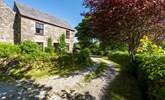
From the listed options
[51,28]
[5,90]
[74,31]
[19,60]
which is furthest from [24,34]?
[5,90]

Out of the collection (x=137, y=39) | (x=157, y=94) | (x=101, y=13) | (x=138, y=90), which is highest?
(x=101, y=13)

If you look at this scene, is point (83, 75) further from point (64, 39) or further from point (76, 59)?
point (64, 39)

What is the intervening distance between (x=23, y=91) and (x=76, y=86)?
265 centimetres

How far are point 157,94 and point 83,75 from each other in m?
7.57

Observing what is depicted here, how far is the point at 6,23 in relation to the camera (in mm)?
26766

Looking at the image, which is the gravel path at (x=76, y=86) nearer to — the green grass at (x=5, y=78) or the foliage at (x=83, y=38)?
the green grass at (x=5, y=78)

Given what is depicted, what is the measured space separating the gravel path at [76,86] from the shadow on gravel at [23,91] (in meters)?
0.40

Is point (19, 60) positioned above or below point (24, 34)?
below

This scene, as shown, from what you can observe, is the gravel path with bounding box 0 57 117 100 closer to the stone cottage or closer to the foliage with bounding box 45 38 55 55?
the foliage with bounding box 45 38 55 55

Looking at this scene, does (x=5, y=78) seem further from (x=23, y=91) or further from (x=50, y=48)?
(x=50, y=48)

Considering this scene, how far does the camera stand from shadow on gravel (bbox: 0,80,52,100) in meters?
9.73

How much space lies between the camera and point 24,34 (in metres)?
28.1

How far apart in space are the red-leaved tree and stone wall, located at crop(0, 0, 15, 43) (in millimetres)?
14052

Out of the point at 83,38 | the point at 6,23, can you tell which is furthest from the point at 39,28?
the point at 83,38
